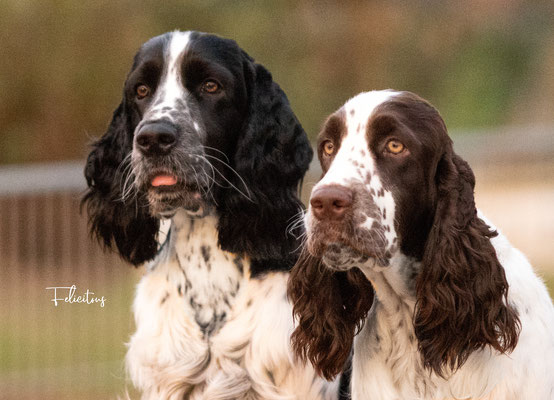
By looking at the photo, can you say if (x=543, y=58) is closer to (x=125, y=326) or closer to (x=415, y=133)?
(x=125, y=326)

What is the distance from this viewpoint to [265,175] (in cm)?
444

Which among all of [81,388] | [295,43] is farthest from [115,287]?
[295,43]

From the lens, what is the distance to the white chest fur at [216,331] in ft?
13.8

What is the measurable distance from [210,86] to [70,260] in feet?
13.2

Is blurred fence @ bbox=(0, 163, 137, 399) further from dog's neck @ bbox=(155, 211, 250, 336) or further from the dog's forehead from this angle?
the dog's forehead

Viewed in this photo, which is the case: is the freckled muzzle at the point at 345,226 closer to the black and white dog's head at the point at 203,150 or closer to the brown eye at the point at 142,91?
the black and white dog's head at the point at 203,150

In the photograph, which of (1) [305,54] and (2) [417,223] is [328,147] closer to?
(2) [417,223]

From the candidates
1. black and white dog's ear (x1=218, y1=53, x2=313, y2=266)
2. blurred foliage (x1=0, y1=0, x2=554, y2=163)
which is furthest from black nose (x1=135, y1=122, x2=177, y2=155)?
blurred foliage (x1=0, y1=0, x2=554, y2=163)

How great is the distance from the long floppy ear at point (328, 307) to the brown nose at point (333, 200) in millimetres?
568

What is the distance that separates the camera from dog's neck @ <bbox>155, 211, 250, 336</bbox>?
424 cm
